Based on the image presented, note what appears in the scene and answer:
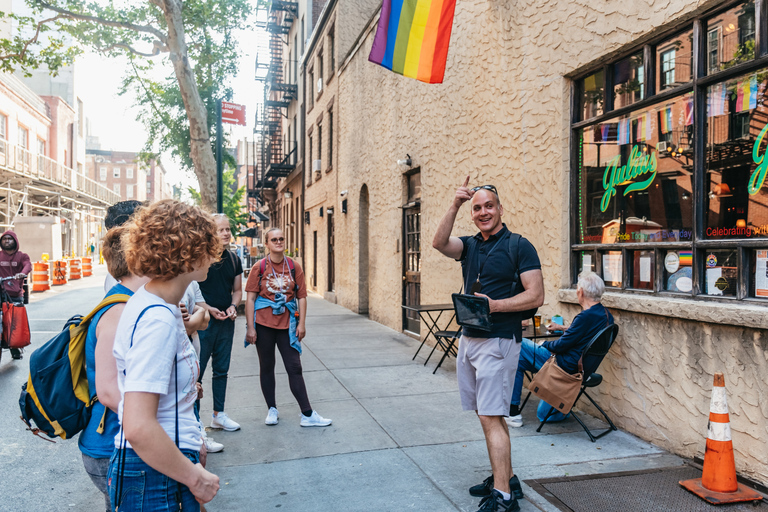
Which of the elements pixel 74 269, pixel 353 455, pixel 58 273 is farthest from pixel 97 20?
pixel 74 269

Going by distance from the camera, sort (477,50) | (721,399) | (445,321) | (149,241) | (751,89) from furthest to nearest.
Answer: (445,321), (477,50), (751,89), (721,399), (149,241)

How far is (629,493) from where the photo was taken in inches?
136

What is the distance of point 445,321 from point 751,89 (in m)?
5.41

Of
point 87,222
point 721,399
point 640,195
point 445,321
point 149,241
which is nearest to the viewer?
point 149,241

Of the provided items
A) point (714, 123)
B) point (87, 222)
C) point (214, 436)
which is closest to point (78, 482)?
point (214, 436)

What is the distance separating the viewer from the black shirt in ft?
15.7

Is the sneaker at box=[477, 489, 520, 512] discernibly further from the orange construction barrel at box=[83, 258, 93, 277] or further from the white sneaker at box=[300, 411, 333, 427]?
the orange construction barrel at box=[83, 258, 93, 277]

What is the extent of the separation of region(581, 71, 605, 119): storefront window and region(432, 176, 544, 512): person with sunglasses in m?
2.28

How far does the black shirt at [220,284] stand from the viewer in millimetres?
4785

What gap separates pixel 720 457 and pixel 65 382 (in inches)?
138

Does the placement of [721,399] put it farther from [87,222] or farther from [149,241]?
[87,222]

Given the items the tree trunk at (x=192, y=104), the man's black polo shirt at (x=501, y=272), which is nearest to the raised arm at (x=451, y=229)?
the man's black polo shirt at (x=501, y=272)

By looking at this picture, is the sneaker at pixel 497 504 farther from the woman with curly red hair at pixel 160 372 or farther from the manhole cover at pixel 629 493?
the woman with curly red hair at pixel 160 372

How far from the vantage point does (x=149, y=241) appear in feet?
5.26
